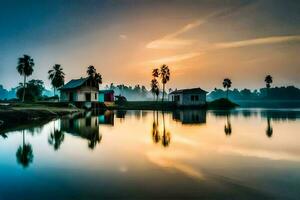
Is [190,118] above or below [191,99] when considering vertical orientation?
below

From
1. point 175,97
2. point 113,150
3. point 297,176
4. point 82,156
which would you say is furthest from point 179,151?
point 175,97

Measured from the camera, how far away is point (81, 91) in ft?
266

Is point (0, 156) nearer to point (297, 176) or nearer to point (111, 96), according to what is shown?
point (297, 176)


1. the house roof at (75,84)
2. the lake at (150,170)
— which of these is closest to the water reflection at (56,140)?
the lake at (150,170)

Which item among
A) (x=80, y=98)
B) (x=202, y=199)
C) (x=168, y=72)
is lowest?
(x=202, y=199)

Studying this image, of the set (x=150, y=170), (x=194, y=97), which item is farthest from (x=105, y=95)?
(x=150, y=170)

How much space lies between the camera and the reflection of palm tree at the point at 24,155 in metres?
14.9

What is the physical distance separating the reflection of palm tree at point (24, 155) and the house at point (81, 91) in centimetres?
6093

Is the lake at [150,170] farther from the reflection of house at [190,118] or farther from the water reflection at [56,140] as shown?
the reflection of house at [190,118]

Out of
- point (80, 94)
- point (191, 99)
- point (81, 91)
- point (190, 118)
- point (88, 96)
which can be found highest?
point (81, 91)

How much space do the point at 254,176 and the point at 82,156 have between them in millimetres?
9169

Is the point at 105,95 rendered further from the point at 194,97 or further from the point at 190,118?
the point at 190,118

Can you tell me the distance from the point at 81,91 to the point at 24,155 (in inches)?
2567

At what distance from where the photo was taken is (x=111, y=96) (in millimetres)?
101812
